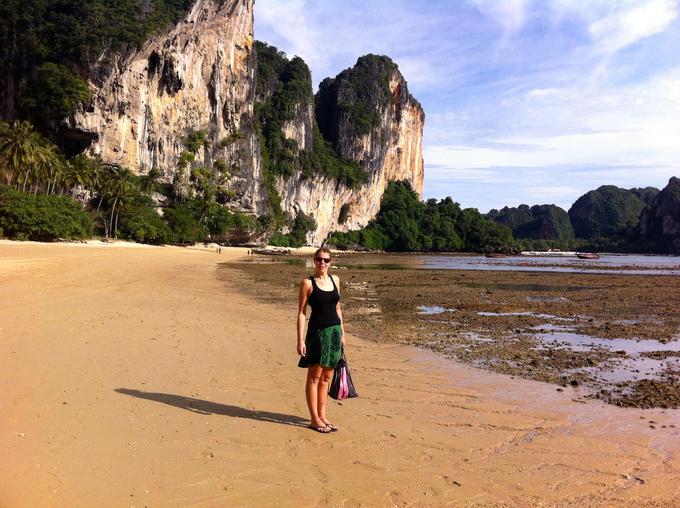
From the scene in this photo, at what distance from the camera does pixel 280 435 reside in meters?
4.70

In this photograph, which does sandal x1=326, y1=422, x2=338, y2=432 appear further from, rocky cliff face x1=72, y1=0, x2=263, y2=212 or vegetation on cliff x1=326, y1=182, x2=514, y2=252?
vegetation on cliff x1=326, y1=182, x2=514, y2=252

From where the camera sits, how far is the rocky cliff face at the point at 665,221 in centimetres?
15562

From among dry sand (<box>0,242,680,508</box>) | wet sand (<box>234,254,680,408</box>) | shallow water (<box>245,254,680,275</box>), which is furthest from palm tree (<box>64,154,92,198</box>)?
dry sand (<box>0,242,680,508</box>)

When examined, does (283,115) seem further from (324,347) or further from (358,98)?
(324,347)

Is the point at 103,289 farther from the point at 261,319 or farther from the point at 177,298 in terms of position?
the point at 261,319

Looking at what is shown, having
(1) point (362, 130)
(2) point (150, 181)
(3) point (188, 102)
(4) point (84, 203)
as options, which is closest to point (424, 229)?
(1) point (362, 130)

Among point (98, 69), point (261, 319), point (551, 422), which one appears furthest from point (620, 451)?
point (98, 69)

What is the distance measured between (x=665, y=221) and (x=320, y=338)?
18511cm

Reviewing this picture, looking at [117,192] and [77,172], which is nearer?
[77,172]

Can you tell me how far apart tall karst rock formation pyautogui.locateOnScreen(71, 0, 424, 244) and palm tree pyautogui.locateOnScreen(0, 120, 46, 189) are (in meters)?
12.5

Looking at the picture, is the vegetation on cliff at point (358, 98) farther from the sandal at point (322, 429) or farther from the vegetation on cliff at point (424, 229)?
the sandal at point (322, 429)

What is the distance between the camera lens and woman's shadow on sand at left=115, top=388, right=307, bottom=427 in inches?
202

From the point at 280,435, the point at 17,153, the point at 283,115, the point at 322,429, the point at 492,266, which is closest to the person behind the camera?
the point at 280,435

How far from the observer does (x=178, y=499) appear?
3377 mm
